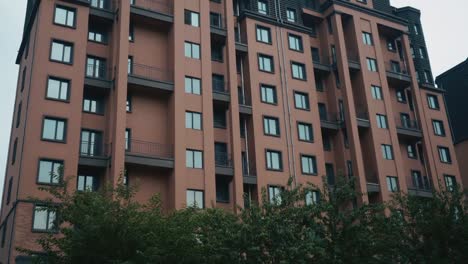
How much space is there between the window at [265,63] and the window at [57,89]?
16.1 m

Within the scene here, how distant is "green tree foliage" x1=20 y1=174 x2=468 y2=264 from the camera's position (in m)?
18.8

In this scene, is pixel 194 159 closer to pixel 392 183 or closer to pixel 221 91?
pixel 221 91

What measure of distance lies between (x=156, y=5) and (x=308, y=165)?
688 inches

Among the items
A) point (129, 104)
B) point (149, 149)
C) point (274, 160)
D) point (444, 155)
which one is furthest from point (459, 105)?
point (129, 104)

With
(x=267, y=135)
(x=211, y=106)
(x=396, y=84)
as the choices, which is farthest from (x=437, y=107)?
(x=211, y=106)

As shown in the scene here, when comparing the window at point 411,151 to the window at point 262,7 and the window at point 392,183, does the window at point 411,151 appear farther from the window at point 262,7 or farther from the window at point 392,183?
the window at point 262,7

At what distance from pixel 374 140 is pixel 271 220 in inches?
1048

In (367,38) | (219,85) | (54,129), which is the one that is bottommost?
(54,129)

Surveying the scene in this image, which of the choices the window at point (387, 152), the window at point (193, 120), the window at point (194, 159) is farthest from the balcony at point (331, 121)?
the window at point (194, 159)

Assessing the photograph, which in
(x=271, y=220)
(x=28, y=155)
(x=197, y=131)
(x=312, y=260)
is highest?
(x=197, y=131)

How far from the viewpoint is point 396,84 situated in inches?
2010

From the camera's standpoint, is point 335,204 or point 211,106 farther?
point 211,106

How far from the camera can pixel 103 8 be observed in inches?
1534

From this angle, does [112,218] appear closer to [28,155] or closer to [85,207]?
[85,207]
